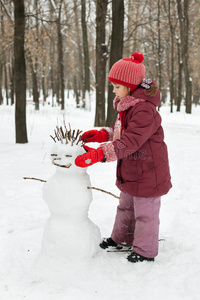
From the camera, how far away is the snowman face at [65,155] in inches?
76.9

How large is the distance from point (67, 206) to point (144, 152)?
0.72 meters

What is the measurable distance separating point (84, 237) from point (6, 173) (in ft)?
8.80

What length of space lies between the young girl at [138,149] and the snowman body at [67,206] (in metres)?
0.15

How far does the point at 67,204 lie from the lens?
1.97 metres

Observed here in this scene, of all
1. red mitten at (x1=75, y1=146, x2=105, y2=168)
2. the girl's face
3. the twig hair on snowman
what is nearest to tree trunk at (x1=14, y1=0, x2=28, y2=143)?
the girl's face

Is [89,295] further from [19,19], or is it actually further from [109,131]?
[19,19]

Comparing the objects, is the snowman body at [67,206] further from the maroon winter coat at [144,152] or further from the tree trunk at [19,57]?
the tree trunk at [19,57]

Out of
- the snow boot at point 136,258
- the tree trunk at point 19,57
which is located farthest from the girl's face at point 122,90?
the tree trunk at point 19,57

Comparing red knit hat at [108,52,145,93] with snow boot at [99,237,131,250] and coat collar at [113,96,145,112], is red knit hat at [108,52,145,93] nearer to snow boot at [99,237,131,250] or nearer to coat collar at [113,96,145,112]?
coat collar at [113,96,145,112]

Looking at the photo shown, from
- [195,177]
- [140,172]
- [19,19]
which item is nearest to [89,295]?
[140,172]

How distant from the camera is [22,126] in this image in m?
6.68

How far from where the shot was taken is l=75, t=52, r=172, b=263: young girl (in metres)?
1.93

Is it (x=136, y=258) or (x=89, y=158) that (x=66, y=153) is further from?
(x=136, y=258)

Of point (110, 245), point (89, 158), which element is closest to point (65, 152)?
point (89, 158)
